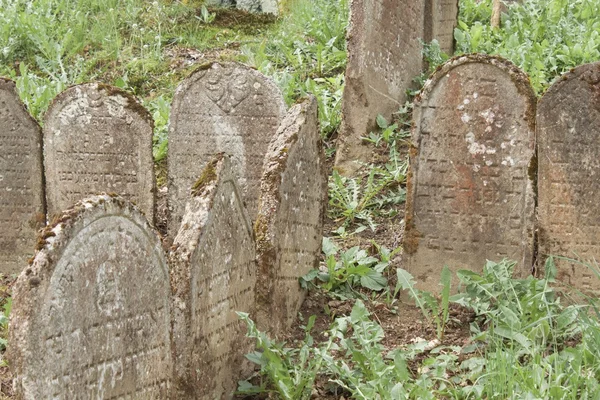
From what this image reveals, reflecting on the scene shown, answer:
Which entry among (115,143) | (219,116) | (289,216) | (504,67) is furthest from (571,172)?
(115,143)

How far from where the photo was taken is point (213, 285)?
15.1 feet

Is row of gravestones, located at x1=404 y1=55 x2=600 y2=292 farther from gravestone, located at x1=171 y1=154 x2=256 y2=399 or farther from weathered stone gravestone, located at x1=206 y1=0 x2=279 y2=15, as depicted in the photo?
weathered stone gravestone, located at x1=206 y1=0 x2=279 y2=15

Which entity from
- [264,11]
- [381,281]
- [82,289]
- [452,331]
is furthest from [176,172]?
[264,11]

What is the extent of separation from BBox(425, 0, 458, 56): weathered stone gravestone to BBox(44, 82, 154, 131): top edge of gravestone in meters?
3.03

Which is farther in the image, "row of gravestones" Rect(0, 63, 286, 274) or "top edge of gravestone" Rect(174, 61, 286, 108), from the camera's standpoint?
"top edge of gravestone" Rect(174, 61, 286, 108)

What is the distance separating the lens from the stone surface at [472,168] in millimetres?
5746

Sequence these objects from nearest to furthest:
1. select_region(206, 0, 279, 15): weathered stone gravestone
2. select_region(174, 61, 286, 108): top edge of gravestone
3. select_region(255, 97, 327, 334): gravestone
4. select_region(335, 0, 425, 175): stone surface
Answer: select_region(255, 97, 327, 334): gravestone → select_region(174, 61, 286, 108): top edge of gravestone → select_region(335, 0, 425, 175): stone surface → select_region(206, 0, 279, 15): weathered stone gravestone

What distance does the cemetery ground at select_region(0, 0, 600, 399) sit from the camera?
4684mm

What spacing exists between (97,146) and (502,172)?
2.51 metres

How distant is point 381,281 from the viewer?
238 inches

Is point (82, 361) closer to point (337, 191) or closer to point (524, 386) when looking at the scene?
point (524, 386)

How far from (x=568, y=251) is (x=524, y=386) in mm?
1655

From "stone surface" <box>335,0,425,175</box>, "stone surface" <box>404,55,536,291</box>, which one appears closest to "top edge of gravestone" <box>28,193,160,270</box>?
"stone surface" <box>404,55,536,291</box>

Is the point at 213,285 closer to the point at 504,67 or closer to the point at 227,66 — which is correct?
the point at 504,67
